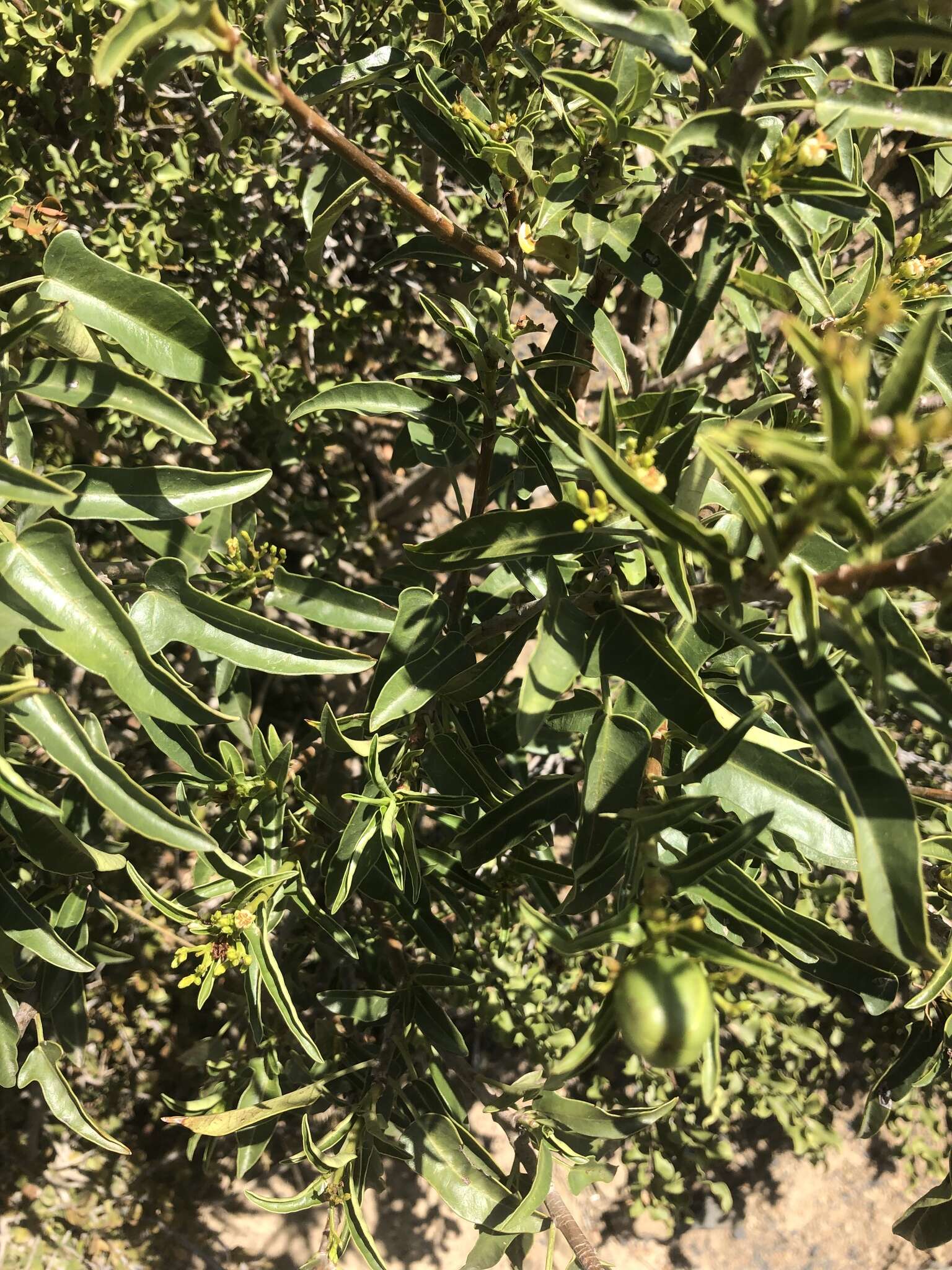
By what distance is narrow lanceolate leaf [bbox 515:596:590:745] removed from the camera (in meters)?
0.96

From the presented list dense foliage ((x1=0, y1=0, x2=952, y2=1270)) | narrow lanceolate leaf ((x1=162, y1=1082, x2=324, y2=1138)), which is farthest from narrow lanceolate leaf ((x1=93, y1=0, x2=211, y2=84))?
narrow lanceolate leaf ((x1=162, y1=1082, x2=324, y2=1138))

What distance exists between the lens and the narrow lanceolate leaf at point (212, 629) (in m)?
1.29

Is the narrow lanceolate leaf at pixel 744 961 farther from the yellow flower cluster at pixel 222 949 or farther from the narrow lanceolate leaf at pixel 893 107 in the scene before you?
the narrow lanceolate leaf at pixel 893 107

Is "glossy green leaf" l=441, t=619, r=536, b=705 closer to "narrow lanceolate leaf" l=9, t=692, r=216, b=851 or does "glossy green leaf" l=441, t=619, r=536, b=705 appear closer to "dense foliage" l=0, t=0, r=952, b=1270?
"dense foliage" l=0, t=0, r=952, b=1270

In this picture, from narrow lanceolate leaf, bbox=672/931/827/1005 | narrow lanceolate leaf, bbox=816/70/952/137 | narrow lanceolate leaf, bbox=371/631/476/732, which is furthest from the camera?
narrow lanceolate leaf, bbox=371/631/476/732

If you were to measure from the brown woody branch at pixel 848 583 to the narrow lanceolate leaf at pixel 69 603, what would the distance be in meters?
0.57

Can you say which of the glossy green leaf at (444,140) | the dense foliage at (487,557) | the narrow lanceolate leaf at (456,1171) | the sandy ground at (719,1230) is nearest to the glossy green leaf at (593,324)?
the dense foliage at (487,557)

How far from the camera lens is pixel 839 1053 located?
10.8 ft

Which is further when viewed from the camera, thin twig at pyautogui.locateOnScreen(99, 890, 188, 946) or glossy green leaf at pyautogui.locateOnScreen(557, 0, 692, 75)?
thin twig at pyautogui.locateOnScreen(99, 890, 188, 946)

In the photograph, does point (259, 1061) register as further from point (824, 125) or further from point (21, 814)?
point (824, 125)

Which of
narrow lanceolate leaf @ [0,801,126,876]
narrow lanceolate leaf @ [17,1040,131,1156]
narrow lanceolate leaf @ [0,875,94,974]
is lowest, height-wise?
narrow lanceolate leaf @ [17,1040,131,1156]

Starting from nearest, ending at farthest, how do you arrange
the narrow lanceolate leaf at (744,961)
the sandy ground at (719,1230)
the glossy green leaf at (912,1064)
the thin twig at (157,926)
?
the narrow lanceolate leaf at (744,961) < the glossy green leaf at (912,1064) < the thin twig at (157,926) < the sandy ground at (719,1230)

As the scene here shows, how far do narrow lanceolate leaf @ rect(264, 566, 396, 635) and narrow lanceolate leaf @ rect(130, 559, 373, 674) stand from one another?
0.59 feet

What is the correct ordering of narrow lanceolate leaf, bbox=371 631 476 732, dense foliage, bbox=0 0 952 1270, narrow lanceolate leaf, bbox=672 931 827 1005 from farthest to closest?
narrow lanceolate leaf, bbox=371 631 476 732 < dense foliage, bbox=0 0 952 1270 < narrow lanceolate leaf, bbox=672 931 827 1005
